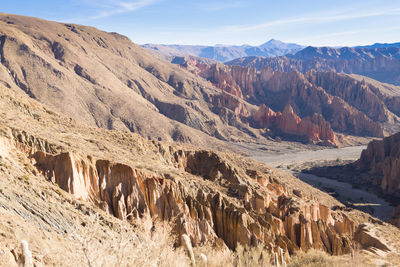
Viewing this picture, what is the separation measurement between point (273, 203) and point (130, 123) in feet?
250

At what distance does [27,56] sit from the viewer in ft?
343

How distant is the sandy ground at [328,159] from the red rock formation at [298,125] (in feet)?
31.2

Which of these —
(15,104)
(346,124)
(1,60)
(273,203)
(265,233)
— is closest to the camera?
(265,233)

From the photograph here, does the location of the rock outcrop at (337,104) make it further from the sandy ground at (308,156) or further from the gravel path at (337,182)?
the sandy ground at (308,156)

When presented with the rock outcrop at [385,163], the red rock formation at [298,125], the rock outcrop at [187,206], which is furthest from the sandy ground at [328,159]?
the rock outcrop at [187,206]

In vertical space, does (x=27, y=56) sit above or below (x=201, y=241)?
above

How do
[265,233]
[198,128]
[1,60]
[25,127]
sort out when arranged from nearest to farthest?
[265,233] → [25,127] → [1,60] → [198,128]

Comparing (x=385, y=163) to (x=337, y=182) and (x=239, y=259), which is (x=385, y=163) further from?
(x=239, y=259)

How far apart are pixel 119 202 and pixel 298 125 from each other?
131 meters

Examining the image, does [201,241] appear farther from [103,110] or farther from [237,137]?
[237,137]

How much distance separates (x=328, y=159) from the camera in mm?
110375

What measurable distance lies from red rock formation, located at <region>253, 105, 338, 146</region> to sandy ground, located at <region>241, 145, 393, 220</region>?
9500 millimetres

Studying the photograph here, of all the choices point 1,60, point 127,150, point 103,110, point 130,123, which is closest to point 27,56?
point 1,60

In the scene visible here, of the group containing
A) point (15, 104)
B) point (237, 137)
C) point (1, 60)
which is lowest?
point (237, 137)
